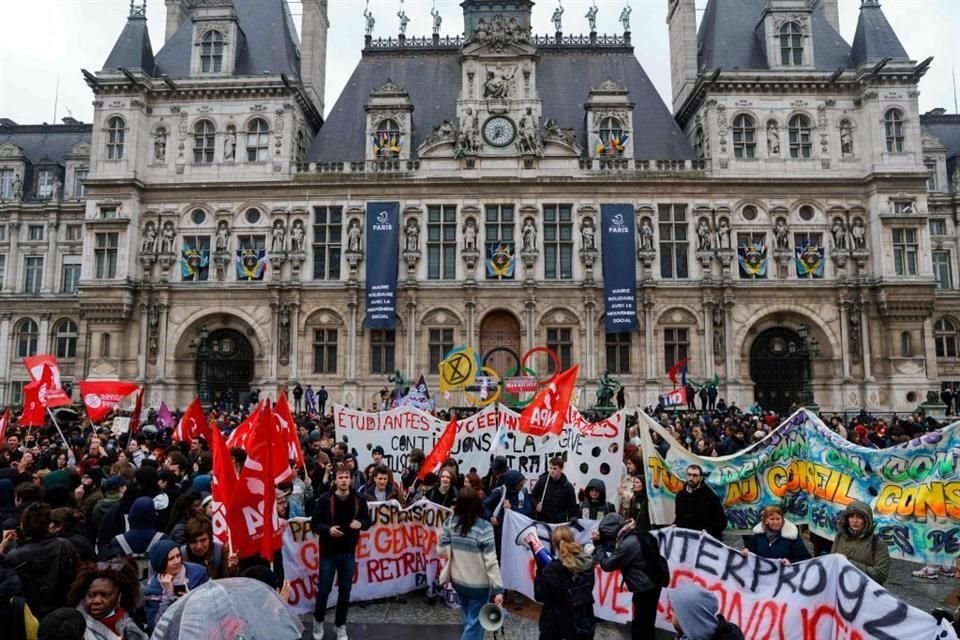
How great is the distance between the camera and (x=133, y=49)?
38156mm

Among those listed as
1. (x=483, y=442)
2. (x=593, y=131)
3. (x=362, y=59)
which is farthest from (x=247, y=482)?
(x=362, y=59)

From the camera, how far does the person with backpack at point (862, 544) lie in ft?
23.2

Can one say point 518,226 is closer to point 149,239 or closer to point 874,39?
point 149,239

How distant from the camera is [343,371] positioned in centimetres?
3528

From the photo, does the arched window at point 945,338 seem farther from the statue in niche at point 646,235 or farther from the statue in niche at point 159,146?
the statue in niche at point 159,146

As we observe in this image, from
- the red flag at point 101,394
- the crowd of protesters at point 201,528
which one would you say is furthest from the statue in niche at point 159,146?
the crowd of protesters at point 201,528

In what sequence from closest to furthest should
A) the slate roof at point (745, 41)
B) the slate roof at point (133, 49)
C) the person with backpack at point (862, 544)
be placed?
the person with backpack at point (862, 544), the slate roof at point (133, 49), the slate roof at point (745, 41)

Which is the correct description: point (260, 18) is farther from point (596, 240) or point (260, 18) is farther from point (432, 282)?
Answer: point (596, 240)

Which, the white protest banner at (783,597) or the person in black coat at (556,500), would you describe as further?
the person in black coat at (556,500)

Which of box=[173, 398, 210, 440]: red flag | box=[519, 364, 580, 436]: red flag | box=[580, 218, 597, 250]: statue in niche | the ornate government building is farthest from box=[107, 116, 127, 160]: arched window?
box=[519, 364, 580, 436]: red flag

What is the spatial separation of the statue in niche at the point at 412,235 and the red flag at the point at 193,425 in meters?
21.1

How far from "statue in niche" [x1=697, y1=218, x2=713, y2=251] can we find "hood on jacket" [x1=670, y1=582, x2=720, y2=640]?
3223cm

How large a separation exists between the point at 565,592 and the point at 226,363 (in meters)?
33.3

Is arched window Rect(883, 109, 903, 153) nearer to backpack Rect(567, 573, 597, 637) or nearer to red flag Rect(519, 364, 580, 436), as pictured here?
red flag Rect(519, 364, 580, 436)
